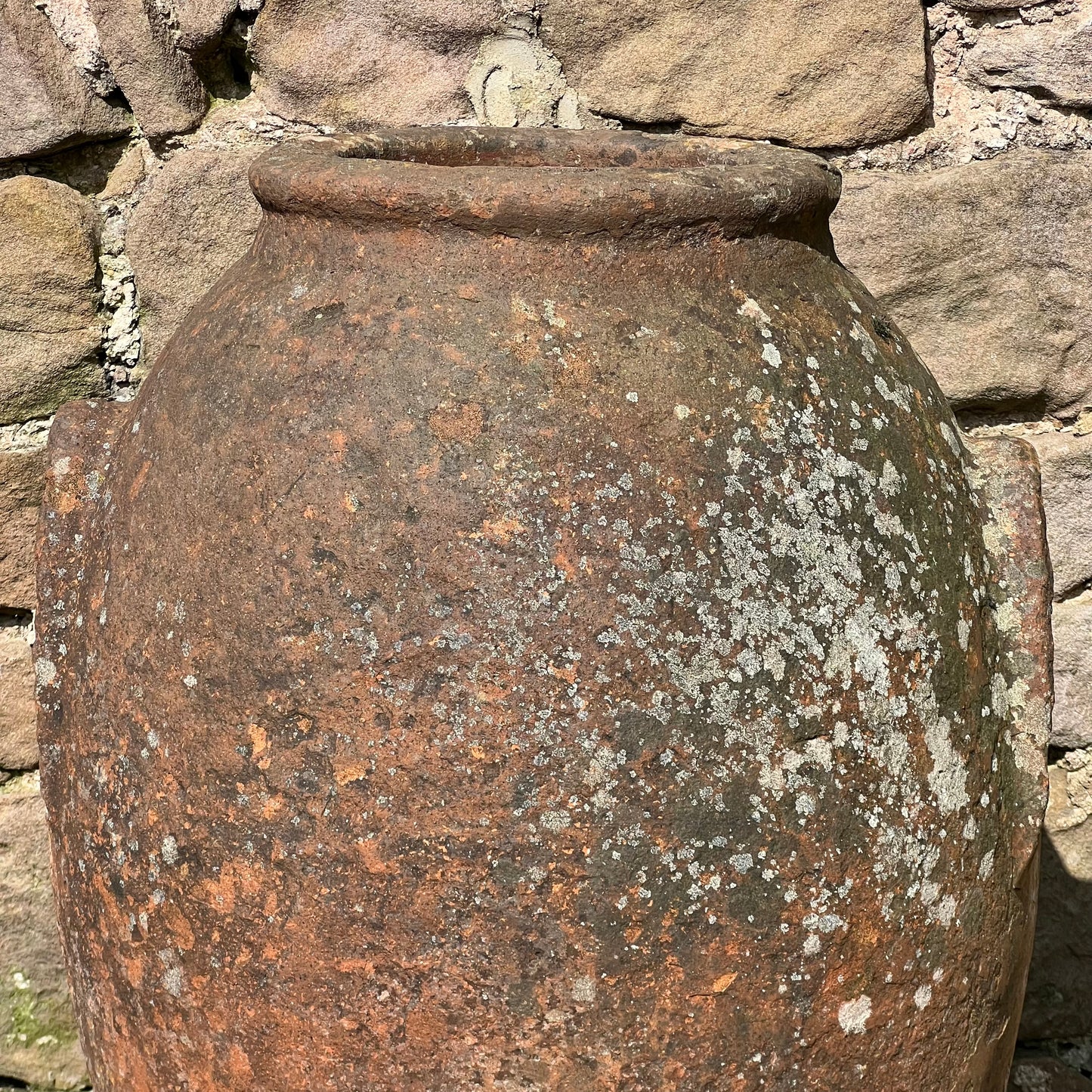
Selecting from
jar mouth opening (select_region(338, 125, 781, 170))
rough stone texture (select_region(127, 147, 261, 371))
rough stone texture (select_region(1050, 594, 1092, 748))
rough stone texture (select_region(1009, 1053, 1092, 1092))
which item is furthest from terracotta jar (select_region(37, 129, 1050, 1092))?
rough stone texture (select_region(1009, 1053, 1092, 1092))

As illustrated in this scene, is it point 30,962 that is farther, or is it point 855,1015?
point 30,962

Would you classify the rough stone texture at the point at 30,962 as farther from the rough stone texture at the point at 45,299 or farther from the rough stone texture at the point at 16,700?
the rough stone texture at the point at 45,299

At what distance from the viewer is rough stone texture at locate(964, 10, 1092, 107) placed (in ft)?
5.17

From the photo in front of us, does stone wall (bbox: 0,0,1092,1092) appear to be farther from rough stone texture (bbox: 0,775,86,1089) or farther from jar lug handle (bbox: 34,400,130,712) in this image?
jar lug handle (bbox: 34,400,130,712)

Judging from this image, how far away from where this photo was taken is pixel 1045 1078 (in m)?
1.82

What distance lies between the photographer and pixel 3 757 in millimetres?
1778

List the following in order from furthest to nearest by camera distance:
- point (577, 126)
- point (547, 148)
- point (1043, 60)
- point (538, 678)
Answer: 1. point (577, 126)
2. point (1043, 60)
3. point (547, 148)
4. point (538, 678)

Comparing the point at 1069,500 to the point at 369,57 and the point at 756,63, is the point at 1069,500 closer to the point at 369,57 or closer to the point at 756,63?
the point at 756,63

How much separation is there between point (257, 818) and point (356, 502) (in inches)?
9.2

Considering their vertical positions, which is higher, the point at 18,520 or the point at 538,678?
the point at 538,678

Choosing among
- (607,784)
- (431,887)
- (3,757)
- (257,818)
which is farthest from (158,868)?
(3,757)

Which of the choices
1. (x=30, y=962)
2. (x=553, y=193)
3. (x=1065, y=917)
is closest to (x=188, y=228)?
(x=553, y=193)

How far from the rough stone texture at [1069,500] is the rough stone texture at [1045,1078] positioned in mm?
676

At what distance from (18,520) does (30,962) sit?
24.3 inches
